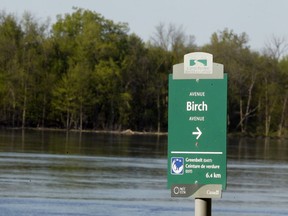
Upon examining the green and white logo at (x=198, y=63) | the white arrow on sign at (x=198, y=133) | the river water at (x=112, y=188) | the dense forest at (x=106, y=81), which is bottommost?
the river water at (x=112, y=188)

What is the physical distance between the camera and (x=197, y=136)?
5586 mm

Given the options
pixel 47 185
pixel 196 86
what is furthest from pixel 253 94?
pixel 196 86

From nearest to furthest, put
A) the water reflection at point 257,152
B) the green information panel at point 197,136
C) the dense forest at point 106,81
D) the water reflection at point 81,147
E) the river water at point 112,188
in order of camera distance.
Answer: the green information panel at point 197,136
the river water at point 112,188
the water reflection at point 81,147
the water reflection at point 257,152
the dense forest at point 106,81

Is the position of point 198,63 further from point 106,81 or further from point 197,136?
point 106,81

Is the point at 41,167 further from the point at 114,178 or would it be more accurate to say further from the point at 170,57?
the point at 170,57

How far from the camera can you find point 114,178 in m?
32.4

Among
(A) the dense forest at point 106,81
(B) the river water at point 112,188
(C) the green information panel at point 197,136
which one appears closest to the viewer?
(C) the green information panel at point 197,136

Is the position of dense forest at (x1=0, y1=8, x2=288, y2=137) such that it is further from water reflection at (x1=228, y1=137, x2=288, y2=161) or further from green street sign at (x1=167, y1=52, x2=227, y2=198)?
green street sign at (x1=167, y1=52, x2=227, y2=198)

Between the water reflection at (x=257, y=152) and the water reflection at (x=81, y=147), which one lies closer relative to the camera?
the water reflection at (x=81, y=147)

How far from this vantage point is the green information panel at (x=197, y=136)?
18.2 feet

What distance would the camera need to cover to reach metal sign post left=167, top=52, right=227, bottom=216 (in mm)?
5547

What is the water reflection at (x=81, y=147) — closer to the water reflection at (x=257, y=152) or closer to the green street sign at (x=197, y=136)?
the water reflection at (x=257, y=152)

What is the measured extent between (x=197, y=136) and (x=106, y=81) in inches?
4220

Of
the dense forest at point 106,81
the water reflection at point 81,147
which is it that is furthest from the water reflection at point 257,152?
the dense forest at point 106,81
